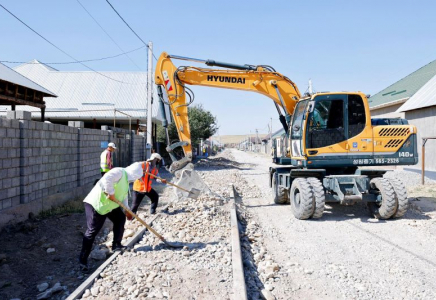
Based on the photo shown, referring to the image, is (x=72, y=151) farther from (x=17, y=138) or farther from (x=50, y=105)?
(x=50, y=105)

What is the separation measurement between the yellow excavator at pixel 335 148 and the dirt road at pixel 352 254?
512 mm

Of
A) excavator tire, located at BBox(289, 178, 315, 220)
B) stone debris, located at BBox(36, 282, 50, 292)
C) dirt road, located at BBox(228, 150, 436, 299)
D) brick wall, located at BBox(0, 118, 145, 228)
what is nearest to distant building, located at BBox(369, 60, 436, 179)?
dirt road, located at BBox(228, 150, 436, 299)

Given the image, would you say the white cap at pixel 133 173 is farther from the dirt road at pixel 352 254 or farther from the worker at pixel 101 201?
the dirt road at pixel 352 254

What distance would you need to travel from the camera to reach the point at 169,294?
159 inches

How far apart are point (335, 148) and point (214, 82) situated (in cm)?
353

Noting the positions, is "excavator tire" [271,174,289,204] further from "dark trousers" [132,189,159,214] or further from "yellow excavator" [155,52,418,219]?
"dark trousers" [132,189,159,214]

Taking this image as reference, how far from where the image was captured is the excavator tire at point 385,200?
7703 mm

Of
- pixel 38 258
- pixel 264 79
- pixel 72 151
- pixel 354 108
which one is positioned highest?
pixel 264 79

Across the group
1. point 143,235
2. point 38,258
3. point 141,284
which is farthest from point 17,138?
point 141,284

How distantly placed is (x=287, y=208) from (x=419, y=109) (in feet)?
38.5

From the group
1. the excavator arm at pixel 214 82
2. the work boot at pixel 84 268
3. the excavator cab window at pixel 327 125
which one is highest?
the excavator arm at pixel 214 82

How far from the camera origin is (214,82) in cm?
958

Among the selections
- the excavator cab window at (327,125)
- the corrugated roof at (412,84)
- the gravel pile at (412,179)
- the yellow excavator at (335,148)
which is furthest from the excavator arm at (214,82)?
the corrugated roof at (412,84)

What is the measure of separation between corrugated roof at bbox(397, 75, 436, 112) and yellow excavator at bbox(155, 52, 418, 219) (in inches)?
368
